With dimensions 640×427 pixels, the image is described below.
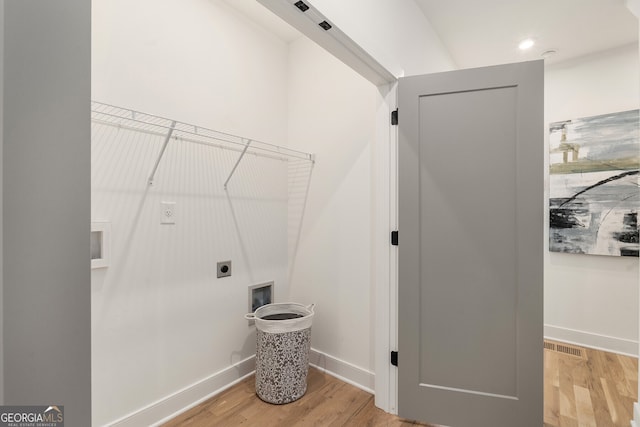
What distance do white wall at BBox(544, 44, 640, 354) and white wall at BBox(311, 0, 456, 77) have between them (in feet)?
4.68

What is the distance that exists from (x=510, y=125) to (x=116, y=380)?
2467 millimetres

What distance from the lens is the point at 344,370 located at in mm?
2131

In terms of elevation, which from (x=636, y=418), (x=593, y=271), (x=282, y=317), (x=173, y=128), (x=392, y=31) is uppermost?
(x=392, y=31)

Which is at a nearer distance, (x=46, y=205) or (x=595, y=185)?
(x=46, y=205)

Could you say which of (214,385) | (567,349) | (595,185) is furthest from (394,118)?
(567,349)

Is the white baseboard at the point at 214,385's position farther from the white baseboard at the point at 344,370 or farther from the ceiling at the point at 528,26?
the ceiling at the point at 528,26

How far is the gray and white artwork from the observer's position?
8.07ft

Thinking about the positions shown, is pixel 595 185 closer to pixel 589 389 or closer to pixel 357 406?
pixel 589 389

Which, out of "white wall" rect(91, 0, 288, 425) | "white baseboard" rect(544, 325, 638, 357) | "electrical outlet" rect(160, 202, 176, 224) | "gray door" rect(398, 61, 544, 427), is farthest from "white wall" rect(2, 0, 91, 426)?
"white baseboard" rect(544, 325, 638, 357)

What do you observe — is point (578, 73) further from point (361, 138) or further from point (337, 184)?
point (337, 184)

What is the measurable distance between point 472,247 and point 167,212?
5.83ft

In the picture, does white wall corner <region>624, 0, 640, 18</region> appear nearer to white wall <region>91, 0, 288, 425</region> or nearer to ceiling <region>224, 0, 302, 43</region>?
ceiling <region>224, 0, 302, 43</region>

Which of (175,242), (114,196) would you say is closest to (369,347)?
(175,242)

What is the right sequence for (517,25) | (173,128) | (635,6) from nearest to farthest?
(173,128), (635,6), (517,25)
